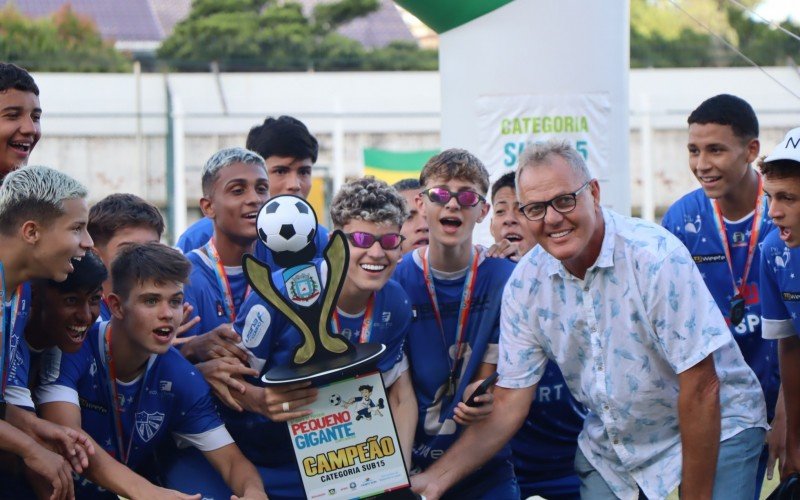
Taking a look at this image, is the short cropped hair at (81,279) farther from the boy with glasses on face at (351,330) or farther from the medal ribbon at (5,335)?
the boy with glasses on face at (351,330)

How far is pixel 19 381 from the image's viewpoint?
14.2 feet

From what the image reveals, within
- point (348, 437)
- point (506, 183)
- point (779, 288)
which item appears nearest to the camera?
point (348, 437)

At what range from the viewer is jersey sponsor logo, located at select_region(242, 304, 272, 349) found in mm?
4746

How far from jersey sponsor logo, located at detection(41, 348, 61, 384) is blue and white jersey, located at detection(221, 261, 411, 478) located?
782 mm

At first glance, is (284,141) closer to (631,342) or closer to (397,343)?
(397,343)

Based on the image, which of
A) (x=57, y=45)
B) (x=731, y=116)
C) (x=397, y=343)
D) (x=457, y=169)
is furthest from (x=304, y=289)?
(x=57, y=45)

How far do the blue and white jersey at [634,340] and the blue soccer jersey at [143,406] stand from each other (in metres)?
1.44

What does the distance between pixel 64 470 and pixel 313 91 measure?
20077 millimetres

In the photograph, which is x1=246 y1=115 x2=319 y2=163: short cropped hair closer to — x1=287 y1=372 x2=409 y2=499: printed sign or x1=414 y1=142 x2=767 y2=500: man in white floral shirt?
x1=414 y1=142 x2=767 y2=500: man in white floral shirt

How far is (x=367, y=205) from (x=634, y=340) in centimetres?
130

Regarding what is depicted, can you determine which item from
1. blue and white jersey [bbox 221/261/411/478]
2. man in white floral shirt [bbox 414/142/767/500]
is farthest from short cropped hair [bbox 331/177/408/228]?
man in white floral shirt [bbox 414/142/767/500]

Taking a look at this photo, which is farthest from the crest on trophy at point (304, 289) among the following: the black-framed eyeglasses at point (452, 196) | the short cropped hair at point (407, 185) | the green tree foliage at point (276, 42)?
the green tree foliage at point (276, 42)

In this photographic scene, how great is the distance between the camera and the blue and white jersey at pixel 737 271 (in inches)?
227

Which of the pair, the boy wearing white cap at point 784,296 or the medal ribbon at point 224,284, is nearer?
the boy wearing white cap at point 784,296
